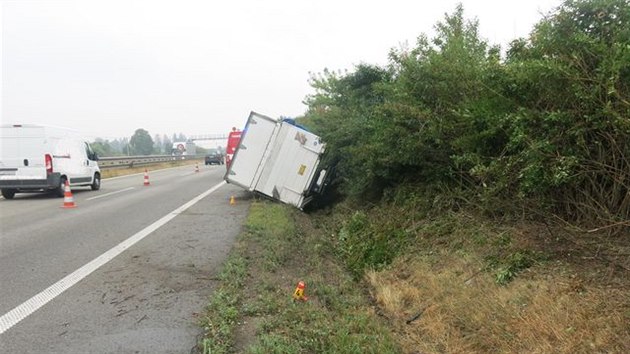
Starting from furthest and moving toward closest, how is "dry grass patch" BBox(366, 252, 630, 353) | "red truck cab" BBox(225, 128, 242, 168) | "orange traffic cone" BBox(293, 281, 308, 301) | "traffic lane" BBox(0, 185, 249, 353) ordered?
"red truck cab" BBox(225, 128, 242, 168), "orange traffic cone" BBox(293, 281, 308, 301), "traffic lane" BBox(0, 185, 249, 353), "dry grass patch" BBox(366, 252, 630, 353)

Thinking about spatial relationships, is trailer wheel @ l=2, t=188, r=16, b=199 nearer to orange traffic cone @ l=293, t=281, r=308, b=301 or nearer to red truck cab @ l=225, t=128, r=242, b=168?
red truck cab @ l=225, t=128, r=242, b=168

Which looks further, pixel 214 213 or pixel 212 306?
pixel 214 213

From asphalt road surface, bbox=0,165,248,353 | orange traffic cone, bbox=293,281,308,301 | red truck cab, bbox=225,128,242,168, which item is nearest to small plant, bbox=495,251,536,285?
orange traffic cone, bbox=293,281,308,301

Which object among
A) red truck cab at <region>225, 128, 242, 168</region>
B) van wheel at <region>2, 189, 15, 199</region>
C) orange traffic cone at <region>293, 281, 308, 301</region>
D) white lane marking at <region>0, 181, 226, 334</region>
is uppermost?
red truck cab at <region>225, 128, 242, 168</region>

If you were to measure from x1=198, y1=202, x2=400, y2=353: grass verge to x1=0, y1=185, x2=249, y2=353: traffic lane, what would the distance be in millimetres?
239

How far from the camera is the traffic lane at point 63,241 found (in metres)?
5.62

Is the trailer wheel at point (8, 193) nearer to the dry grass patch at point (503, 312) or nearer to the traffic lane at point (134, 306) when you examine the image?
the traffic lane at point (134, 306)

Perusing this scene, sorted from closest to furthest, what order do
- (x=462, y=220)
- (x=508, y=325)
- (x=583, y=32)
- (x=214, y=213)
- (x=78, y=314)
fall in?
(x=508, y=325), (x=78, y=314), (x=583, y=32), (x=462, y=220), (x=214, y=213)

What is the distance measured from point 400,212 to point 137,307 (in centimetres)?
493

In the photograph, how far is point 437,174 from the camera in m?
7.87

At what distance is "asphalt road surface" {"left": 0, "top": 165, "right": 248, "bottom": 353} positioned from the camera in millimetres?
4051

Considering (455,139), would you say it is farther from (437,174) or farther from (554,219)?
(554,219)

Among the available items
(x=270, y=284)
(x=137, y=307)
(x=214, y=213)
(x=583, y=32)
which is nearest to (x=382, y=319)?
(x=270, y=284)

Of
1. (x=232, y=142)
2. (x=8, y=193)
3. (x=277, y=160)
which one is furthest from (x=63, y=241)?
(x=232, y=142)
